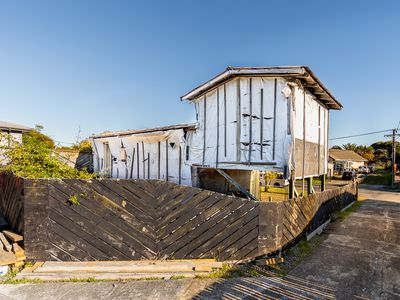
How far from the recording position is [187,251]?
17.2 ft

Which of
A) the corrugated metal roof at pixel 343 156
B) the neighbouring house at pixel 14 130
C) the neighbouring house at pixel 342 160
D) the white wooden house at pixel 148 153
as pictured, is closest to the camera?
the white wooden house at pixel 148 153

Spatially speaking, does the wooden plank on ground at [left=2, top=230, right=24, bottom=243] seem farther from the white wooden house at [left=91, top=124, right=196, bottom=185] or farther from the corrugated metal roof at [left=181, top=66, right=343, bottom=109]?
the corrugated metal roof at [left=181, top=66, right=343, bottom=109]

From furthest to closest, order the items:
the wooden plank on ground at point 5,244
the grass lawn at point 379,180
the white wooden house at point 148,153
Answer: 1. the grass lawn at point 379,180
2. the white wooden house at point 148,153
3. the wooden plank on ground at point 5,244

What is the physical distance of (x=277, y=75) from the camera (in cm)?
752

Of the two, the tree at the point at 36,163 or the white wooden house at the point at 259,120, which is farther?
the white wooden house at the point at 259,120

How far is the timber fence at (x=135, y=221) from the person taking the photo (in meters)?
4.88

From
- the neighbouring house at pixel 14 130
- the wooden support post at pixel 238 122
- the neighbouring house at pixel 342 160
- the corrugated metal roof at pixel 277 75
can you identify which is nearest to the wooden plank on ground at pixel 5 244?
the wooden support post at pixel 238 122

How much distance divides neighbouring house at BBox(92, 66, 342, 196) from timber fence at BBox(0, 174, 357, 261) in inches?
110

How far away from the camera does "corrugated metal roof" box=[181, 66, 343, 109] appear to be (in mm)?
7230

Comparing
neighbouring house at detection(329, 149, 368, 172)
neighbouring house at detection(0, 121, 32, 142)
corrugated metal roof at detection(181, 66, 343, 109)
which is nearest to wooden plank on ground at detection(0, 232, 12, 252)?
corrugated metal roof at detection(181, 66, 343, 109)

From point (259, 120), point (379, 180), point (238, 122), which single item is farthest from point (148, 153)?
point (379, 180)

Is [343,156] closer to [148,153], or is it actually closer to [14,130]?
[148,153]

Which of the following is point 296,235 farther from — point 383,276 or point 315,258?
point 383,276

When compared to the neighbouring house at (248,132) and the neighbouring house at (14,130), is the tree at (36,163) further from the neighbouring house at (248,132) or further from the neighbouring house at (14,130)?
the neighbouring house at (14,130)
